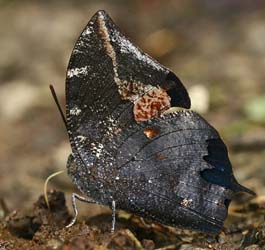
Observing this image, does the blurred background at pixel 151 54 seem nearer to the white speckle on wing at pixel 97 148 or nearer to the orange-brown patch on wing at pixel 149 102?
the orange-brown patch on wing at pixel 149 102

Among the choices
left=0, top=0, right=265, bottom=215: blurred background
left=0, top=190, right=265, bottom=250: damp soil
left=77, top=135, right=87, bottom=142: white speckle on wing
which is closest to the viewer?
left=0, top=190, right=265, bottom=250: damp soil

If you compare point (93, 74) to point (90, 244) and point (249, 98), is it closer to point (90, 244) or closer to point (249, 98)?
point (90, 244)

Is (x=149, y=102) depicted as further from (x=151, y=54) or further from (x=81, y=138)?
(x=151, y=54)

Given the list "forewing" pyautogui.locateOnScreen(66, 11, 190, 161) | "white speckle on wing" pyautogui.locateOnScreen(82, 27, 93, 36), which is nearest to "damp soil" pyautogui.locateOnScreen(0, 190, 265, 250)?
"forewing" pyautogui.locateOnScreen(66, 11, 190, 161)

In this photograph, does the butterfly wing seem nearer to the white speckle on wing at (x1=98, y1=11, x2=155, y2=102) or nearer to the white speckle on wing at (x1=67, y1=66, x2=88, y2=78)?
the white speckle on wing at (x1=98, y1=11, x2=155, y2=102)

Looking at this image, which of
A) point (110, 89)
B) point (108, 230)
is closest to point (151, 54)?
point (110, 89)

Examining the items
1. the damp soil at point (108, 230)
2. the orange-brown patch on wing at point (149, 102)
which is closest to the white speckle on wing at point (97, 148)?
the orange-brown patch on wing at point (149, 102)
